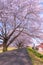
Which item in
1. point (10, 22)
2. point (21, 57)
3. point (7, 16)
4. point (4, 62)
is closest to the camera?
point (4, 62)

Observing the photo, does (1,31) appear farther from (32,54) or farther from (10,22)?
(32,54)

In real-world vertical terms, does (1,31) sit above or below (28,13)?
below

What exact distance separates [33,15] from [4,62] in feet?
56.2

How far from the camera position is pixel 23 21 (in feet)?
81.6

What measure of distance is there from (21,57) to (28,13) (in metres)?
16.3

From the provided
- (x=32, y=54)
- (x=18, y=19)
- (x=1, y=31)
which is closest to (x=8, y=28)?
(x=1, y=31)

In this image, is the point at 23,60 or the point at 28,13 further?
the point at 28,13

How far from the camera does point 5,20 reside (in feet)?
80.8

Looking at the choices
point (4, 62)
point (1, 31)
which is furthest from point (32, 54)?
point (1, 31)

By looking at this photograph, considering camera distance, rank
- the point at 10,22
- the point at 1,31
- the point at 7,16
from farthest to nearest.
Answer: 1. the point at 1,31
2. the point at 10,22
3. the point at 7,16

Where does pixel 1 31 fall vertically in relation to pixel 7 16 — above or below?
below

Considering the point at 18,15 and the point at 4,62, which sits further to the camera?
the point at 18,15

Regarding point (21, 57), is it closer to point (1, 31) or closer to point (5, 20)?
point (5, 20)

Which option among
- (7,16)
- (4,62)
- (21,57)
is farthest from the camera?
(7,16)
